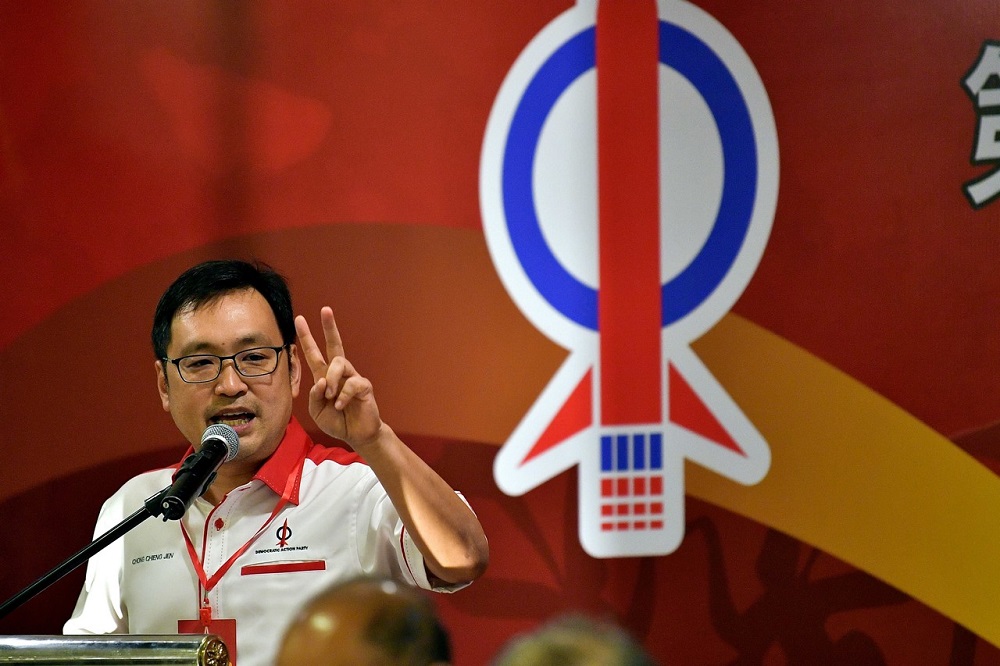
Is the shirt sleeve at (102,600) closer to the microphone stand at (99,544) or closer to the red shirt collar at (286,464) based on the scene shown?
the red shirt collar at (286,464)

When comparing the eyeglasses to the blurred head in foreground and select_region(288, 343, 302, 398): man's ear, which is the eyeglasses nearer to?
select_region(288, 343, 302, 398): man's ear

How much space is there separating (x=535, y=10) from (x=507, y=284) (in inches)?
26.2

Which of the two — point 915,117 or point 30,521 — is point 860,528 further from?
point 30,521

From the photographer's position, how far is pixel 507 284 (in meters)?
2.63

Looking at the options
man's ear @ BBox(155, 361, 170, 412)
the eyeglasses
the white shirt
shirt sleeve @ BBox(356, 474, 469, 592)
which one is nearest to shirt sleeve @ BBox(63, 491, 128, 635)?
the white shirt

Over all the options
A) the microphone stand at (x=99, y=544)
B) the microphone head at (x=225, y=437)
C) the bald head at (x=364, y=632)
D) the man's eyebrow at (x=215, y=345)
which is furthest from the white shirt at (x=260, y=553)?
the bald head at (x=364, y=632)

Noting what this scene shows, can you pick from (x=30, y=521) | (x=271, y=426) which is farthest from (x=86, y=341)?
(x=271, y=426)

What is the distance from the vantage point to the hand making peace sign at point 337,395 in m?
1.83

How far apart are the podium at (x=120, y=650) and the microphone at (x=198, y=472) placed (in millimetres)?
174

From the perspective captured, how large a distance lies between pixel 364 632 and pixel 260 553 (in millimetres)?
1746

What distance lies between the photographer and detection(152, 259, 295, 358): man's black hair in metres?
Answer: 2.33

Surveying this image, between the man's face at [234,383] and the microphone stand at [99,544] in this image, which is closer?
the microphone stand at [99,544]

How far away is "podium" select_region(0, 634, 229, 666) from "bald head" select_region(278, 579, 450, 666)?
3.05ft

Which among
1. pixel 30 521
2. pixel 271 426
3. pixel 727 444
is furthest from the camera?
pixel 30 521
